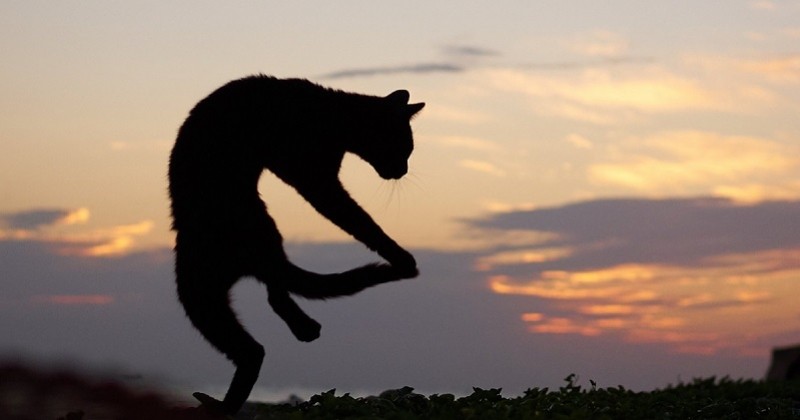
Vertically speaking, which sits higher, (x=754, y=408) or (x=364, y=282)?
(x=364, y=282)

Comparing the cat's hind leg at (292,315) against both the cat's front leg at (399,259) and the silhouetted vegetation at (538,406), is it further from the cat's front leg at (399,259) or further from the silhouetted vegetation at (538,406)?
the cat's front leg at (399,259)

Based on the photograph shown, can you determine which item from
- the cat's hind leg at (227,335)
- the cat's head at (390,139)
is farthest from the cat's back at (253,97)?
the cat's hind leg at (227,335)

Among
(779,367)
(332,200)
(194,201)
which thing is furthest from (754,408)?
(779,367)

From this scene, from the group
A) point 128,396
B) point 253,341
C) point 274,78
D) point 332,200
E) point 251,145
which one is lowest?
point 128,396

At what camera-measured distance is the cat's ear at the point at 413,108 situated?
8938 millimetres

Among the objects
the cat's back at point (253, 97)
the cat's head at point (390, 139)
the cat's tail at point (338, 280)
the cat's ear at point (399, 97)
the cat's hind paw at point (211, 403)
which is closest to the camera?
the cat's hind paw at point (211, 403)

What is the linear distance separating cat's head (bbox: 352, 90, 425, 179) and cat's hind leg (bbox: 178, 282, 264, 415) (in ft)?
5.24

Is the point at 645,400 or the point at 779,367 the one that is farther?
the point at 779,367

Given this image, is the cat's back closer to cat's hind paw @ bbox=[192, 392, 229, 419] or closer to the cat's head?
the cat's head

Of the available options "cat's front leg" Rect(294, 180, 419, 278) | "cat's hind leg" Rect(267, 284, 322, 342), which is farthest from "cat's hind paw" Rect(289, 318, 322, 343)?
"cat's front leg" Rect(294, 180, 419, 278)

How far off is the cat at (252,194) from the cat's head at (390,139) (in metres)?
0.02

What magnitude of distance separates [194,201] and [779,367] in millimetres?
17032

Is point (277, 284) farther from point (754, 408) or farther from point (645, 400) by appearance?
point (754, 408)

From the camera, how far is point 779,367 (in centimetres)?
2228
